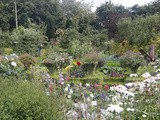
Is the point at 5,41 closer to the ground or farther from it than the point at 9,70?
closer to the ground

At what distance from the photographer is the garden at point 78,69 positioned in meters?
3.75

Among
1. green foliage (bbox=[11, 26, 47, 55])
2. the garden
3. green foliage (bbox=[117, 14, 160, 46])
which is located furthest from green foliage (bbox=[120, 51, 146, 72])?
green foliage (bbox=[11, 26, 47, 55])

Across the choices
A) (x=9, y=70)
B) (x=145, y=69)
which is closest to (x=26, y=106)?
(x=9, y=70)

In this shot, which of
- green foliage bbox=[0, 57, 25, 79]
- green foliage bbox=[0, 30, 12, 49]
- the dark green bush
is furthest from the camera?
green foliage bbox=[0, 30, 12, 49]

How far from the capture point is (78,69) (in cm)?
1326

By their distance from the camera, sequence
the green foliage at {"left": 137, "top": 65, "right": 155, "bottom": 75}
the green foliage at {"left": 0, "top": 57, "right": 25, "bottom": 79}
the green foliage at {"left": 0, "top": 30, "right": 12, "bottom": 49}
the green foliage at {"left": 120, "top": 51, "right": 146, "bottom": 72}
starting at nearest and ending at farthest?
the green foliage at {"left": 0, "top": 57, "right": 25, "bottom": 79}, the green foliage at {"left": 137, "top": 65, "right": 155, "bottom": 75}, the green foliage at {"left": 120, "top": 51, "right": 146, "bottom": 72}, the green foliage at {"left": 0, "top": 30, "right": 12, "bottom": 49}

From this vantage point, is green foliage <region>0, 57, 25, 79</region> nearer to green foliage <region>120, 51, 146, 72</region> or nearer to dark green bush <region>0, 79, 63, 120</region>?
dark green bush <region>0, 79, 63, 120</region>

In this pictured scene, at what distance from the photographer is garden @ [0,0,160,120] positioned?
3750 millimetres

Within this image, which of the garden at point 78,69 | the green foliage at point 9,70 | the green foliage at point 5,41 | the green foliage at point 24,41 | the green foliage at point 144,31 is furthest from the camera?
the green foliage at point 5,41

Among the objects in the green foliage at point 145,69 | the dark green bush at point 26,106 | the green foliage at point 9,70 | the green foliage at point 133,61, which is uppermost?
the dark green bush at point 26,106

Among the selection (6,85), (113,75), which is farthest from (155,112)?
(113,75)

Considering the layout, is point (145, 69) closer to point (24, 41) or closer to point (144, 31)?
point (144, 31)

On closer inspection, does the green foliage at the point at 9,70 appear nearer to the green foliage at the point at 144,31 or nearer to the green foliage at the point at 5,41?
the green foliage at the point at 144,31

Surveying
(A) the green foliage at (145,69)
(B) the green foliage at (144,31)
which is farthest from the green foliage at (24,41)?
(A) the green foliage at (145,69)
